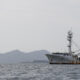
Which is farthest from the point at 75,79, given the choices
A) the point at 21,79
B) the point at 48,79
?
the point at 21,79

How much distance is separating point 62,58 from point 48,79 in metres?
147

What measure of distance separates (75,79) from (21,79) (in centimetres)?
980

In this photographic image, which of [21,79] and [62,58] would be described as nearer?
[21,79]

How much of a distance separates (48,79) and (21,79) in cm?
494

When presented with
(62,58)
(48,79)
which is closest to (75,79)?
(48,79)

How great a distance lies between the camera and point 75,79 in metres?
52.0

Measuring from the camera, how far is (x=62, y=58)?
655ft

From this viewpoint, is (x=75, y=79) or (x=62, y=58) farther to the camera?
(x=62, y=58)

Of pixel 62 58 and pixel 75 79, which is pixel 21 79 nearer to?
pixel 75 79

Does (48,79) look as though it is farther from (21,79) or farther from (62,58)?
(62,58)

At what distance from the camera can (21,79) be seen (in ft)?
177

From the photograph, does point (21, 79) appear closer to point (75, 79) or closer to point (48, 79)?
point (48, 79)

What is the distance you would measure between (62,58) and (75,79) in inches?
5827

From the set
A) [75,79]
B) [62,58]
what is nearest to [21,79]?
[75,79]
